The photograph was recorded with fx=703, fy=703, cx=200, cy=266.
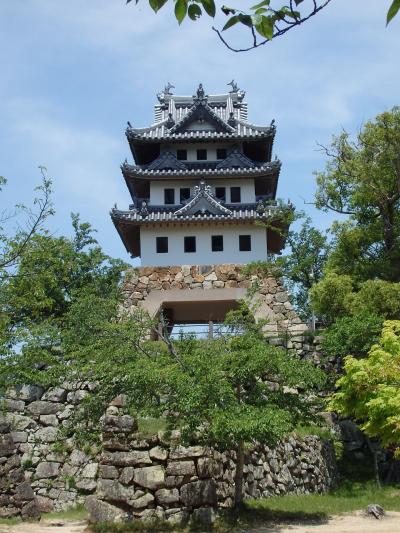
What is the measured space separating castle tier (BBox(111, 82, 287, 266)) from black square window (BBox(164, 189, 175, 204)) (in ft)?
0.07

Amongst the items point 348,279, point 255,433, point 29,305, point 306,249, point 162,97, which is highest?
point 162,97

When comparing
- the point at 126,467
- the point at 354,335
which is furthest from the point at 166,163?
the point at 126,467

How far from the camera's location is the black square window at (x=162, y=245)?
2806 centimetres

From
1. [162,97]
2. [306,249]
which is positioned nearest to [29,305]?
[306,249]

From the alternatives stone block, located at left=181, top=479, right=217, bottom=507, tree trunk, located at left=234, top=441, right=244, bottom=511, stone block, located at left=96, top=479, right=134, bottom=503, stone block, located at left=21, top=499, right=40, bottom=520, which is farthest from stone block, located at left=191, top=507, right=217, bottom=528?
stone block, located at left=21, top=499, right=40, bottom=520

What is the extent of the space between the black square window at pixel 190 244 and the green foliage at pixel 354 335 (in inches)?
350

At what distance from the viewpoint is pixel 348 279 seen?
69.5ft

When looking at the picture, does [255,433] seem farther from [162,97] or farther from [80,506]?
[162,97]

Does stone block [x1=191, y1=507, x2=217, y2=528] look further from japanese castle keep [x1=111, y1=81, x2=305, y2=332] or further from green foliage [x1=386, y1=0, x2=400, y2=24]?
green foliage [x1=386, y1=0, x2=400, y2=24]

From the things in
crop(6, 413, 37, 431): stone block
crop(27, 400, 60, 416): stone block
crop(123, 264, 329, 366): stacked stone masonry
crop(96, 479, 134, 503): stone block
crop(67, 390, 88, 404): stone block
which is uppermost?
crop(123, 264, 329, 366): stacked stone masonry

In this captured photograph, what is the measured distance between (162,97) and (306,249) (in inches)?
470

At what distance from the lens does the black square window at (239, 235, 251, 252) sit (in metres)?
28.0

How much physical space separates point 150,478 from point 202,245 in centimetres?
1568

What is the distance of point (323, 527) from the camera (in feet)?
41.8
